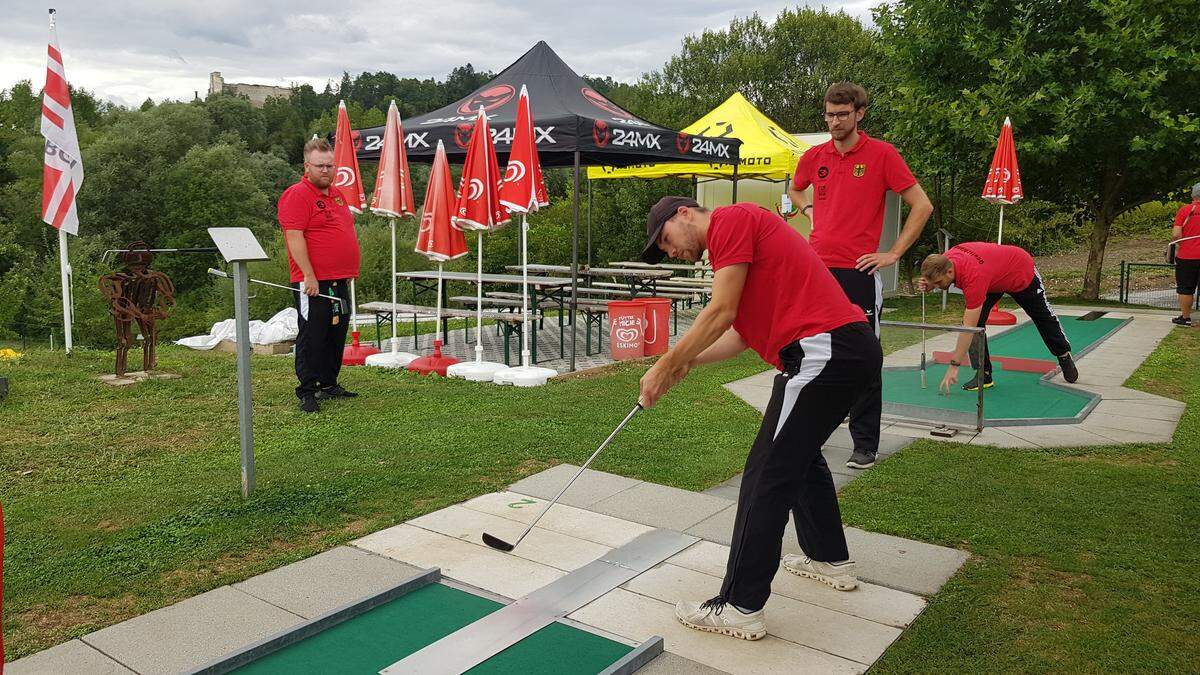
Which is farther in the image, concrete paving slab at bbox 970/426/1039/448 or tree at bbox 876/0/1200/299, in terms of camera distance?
tree at bbox 876/0/1200/299

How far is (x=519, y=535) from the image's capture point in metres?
3.71

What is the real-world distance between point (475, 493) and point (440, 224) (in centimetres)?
389

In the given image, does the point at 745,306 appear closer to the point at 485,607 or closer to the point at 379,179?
the point at 485,607

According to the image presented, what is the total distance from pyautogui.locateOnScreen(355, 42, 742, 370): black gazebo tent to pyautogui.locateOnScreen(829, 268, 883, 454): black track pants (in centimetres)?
354

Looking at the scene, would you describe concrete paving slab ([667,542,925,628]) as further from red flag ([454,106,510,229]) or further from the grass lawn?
red flag ([454,106,510,229])

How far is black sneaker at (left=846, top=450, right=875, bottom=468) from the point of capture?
4.77 meters

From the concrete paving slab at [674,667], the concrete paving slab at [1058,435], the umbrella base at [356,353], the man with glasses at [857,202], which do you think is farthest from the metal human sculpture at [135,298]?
the concrete paving slab at [1058,435]

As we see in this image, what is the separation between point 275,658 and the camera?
2.67 metres

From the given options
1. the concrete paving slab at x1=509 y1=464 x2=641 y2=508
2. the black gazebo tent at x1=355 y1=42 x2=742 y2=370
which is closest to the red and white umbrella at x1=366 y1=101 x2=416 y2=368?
the black gazebo tent at x1=355 y1=42 x2=742 y2=370

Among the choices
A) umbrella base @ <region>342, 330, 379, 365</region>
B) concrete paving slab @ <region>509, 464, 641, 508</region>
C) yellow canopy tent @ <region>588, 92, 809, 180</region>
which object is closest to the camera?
concrete paving slab @ <region>509, 464, 641, 508</region>

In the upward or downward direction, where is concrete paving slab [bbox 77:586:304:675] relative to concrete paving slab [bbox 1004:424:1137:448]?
downward

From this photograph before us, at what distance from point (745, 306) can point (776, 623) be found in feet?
3.55

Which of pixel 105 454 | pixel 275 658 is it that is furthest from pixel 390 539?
pixel 105 454

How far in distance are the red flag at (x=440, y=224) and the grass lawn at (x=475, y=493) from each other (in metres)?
1.29
